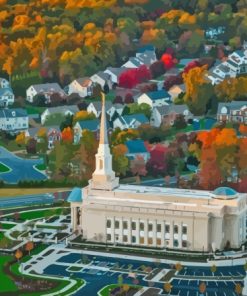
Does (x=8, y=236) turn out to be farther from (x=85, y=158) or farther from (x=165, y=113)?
(x=165, y=113)

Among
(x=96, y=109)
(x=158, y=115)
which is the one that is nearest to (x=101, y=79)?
(x=96, y=109)

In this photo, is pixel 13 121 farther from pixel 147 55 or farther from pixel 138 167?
pixel 147 55

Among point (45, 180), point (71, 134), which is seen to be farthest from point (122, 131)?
point (45, 180)

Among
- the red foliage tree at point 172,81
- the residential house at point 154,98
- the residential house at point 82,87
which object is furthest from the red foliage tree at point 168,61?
the residential house at point 154,98

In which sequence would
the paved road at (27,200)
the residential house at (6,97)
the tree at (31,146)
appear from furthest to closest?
the residential house at (6,97), the tree at (31,146), the paved road at (27,200)

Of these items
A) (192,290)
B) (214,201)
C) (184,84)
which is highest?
(184,84)

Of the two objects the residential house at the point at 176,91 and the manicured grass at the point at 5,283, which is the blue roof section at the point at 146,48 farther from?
the manicured grass at the point at 5,283
